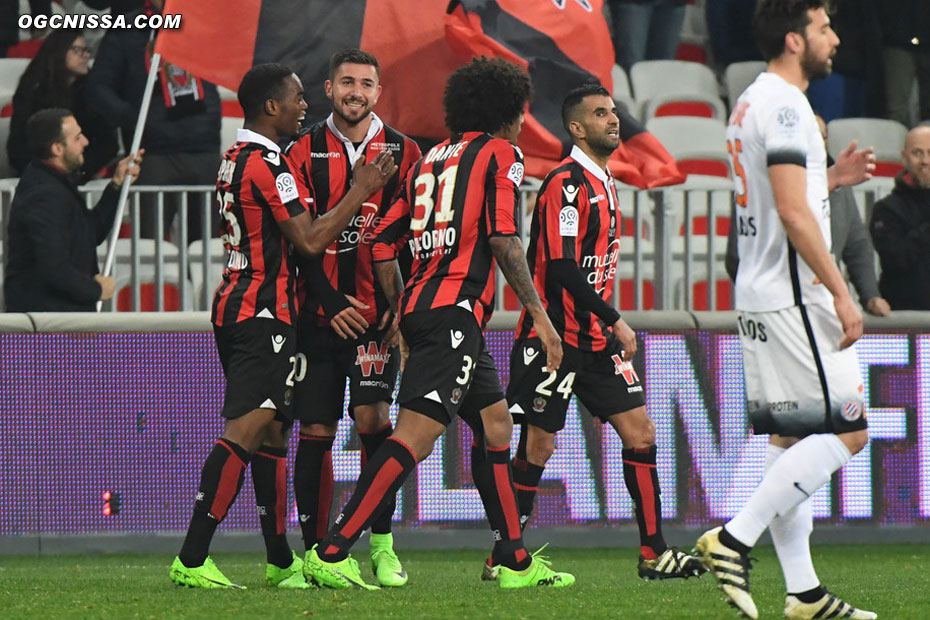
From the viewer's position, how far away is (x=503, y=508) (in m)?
6.91

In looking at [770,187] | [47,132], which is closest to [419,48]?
[47,132]

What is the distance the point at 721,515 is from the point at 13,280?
4.32 meters

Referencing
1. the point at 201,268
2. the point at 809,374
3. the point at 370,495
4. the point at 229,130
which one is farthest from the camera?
the point at 229,130

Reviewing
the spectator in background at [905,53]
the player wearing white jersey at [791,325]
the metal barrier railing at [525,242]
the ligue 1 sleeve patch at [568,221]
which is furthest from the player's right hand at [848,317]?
the spectator in background at [905,53]

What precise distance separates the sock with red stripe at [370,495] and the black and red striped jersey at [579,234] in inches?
57.9

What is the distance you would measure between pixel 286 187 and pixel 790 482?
2.42m

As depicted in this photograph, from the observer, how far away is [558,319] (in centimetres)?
760

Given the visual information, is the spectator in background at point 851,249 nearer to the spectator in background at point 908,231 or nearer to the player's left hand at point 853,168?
the spectator in background at point 908,231

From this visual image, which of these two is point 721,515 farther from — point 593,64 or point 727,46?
point 727,46

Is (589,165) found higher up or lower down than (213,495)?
higher up

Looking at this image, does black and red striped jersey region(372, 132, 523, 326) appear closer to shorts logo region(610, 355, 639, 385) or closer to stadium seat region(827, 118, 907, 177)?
shorts logo region(610, 355, 639, 385)

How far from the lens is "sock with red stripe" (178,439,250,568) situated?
670 cm

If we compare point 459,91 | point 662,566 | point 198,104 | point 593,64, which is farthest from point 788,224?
point 198,104

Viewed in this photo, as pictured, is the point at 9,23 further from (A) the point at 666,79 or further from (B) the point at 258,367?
(B) the point at 258,367
